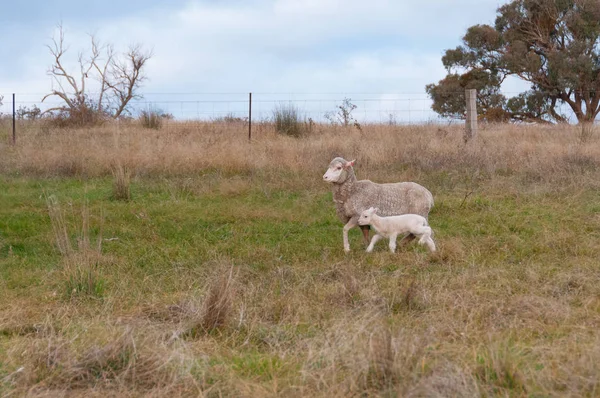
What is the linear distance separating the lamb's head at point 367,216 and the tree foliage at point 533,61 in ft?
65.6

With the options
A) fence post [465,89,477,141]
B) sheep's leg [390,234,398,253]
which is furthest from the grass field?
fence post [465,89,477,141]

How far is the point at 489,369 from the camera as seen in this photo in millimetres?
3793

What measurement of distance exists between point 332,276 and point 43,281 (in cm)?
259

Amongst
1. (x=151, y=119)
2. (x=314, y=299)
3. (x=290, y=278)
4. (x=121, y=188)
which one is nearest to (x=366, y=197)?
(x=290, y=278)

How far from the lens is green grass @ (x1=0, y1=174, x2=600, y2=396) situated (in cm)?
384

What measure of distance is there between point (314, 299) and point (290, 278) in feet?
2.63

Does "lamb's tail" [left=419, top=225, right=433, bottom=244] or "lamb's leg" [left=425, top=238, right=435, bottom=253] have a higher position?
"lamb's tail" [left=419, top=225, right=433, bottom=244]

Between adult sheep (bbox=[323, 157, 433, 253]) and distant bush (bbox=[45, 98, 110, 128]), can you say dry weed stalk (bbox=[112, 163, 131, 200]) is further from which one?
distant bush (bbox=[45, 98, 110, 128])

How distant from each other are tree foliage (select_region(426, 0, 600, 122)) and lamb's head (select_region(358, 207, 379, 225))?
787 inches

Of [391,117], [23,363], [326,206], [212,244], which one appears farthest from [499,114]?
[23,363]

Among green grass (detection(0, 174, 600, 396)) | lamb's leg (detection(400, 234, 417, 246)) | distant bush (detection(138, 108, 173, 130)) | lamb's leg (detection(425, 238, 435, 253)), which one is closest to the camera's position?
green grass (detection(0, 174, 600, 396))

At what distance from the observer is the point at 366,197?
8.05 m

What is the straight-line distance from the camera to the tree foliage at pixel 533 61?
2772 centimetres

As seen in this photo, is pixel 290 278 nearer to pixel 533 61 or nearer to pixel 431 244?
pixel 431 244
